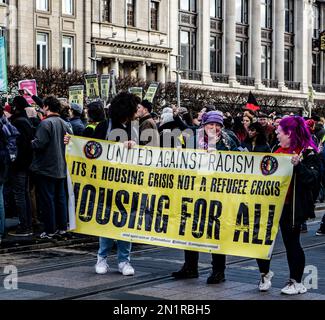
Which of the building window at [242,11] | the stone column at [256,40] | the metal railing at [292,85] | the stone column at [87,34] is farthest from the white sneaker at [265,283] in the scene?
the metal railing at [292,85]

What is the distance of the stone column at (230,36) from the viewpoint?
59.8 m

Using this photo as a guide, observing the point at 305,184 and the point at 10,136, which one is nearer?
the point at 305,184

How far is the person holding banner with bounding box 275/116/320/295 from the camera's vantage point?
8.01 metres

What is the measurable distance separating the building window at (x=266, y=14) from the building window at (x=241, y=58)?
9.63 feet

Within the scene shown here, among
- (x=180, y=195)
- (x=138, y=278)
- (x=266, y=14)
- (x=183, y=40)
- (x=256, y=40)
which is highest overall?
(x=266, y=14)

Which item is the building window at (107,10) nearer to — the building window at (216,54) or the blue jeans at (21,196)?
the building window at (216,54)

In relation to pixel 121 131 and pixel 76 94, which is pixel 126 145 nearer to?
pixel 121 131

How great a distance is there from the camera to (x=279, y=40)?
6531 cm

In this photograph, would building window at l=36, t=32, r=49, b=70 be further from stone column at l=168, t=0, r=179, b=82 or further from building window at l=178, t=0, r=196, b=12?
building window at l=178, t=0, r=196, b=12

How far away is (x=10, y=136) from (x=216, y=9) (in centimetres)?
4921

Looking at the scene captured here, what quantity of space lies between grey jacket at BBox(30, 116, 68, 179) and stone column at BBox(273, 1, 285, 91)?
53.9 m

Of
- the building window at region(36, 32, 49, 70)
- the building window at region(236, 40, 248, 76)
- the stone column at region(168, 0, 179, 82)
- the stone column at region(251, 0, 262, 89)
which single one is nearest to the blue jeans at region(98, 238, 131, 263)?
the building window at region(36, 32, 49, 70)

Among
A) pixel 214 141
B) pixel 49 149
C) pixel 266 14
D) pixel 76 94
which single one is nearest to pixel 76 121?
pixel 49 149
